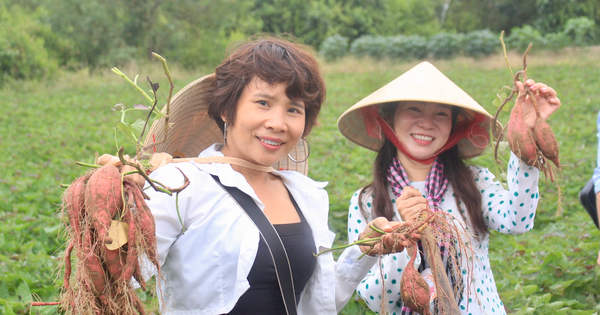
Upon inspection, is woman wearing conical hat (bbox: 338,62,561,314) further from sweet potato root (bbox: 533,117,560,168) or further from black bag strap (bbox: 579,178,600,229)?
black bag strap (bbox: 579,178,600,229)

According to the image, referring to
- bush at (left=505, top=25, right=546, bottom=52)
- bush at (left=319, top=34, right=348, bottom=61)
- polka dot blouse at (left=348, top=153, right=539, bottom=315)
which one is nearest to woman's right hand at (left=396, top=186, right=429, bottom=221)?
polka dot blouse at (left=348, top=153, right=539, bottom=315)

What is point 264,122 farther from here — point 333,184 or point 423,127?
point 333,184

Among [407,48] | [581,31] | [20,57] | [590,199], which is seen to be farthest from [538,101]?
[581,31]

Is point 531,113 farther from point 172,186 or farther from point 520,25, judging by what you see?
point 520,25

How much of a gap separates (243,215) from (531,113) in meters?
1.02

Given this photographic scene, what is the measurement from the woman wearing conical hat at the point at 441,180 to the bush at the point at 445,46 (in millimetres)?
19694

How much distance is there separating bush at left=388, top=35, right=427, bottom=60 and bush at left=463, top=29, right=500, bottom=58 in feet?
5.52

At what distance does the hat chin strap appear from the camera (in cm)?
206

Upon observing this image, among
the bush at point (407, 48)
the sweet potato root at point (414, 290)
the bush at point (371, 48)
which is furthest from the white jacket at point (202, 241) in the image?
the bush at point (407, 48)

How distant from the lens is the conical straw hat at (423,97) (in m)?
1.93

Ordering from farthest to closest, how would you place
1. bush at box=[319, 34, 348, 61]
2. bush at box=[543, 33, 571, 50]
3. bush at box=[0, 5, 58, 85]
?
1. bush at box=[319, 34, 348, 61]
2. bush at box=[543, 33, 571, 50]
3. bush at box=[0, 5, 58, 85]

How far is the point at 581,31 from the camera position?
19938 millimetres

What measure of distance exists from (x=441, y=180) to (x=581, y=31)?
70.0 ft

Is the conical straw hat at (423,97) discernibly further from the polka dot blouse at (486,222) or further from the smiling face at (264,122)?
the smiling face at (264,122)
